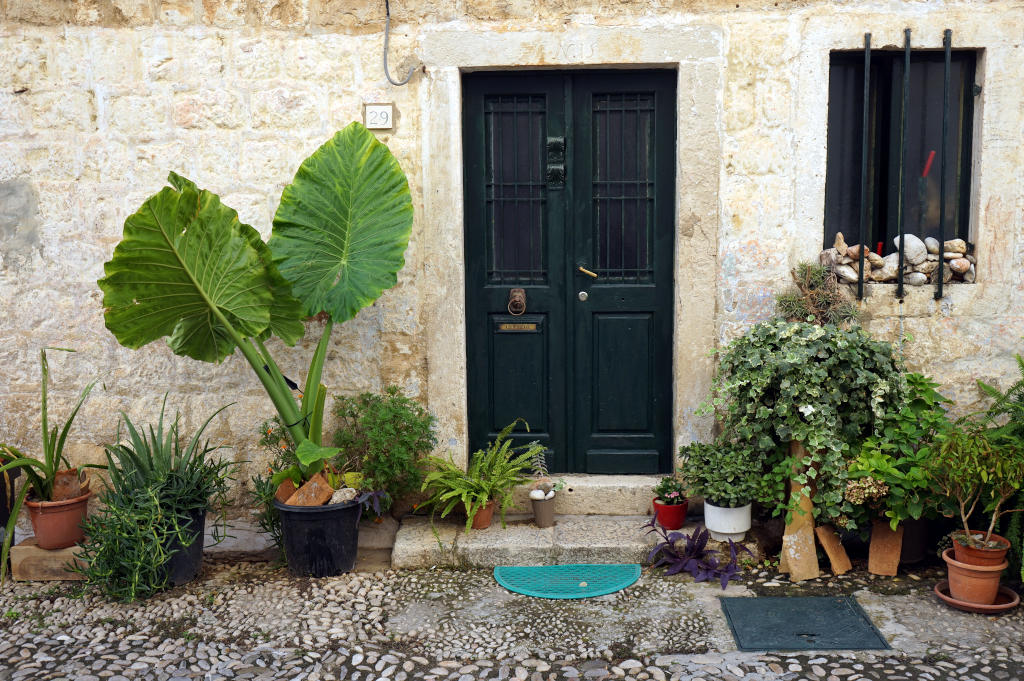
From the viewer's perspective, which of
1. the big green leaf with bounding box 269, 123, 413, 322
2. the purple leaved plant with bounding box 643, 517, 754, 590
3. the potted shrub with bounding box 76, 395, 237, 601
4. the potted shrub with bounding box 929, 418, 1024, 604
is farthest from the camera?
the big green leaf with bounding box 269, 123, 413, 322

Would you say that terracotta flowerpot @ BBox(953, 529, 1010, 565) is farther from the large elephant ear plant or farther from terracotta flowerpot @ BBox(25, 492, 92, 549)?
terracotta flowerpot @ BBox(25, 492, 92, 549)

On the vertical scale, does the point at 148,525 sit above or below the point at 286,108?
below

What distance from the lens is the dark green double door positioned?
15.9 ft

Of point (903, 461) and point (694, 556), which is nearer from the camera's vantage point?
point (903, 461)

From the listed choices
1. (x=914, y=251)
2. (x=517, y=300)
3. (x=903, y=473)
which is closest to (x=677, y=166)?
(x=517, y=300)

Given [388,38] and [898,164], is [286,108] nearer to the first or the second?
[388,38]

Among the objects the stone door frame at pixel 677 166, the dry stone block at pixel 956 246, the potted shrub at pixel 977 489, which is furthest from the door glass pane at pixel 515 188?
the potted shrub at pixel 977 489

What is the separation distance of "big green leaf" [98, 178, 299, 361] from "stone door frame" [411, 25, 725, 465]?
3.09ft

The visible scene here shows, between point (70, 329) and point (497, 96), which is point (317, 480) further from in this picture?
point (497, 96)

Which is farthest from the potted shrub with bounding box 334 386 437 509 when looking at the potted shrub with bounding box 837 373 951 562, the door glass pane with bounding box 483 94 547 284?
the potted shrub with bounding box 837 373 951 562

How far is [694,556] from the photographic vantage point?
A: 4340 millimetres

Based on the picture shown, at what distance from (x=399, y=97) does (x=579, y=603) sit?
270cm

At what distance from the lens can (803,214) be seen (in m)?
4.66

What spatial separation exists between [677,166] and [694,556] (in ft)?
6.59
